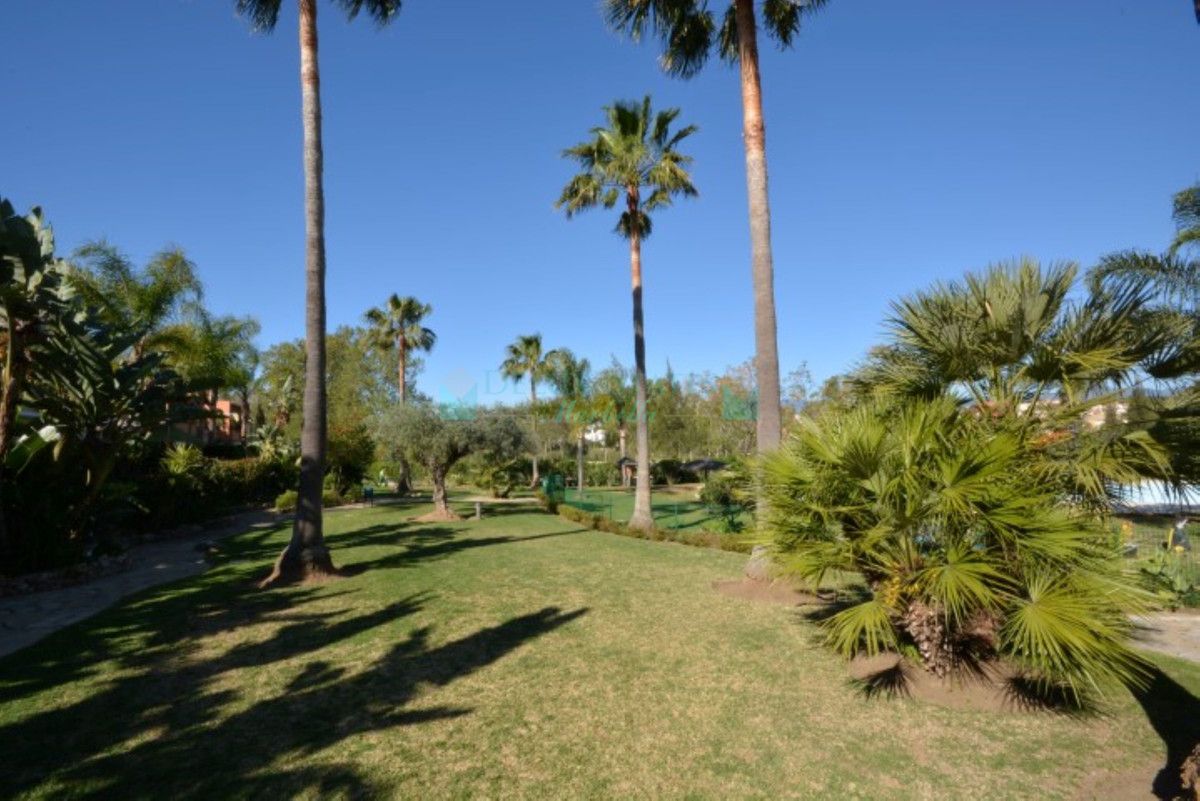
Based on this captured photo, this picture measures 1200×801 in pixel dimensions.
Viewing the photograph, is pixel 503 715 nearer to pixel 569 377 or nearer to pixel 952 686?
pixel 952 686

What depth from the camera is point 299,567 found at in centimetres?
996

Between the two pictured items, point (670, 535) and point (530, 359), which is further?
point (530, 359)

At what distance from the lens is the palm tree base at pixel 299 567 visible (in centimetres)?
983

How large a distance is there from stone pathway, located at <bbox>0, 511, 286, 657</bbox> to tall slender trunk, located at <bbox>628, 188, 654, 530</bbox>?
10.6 metres

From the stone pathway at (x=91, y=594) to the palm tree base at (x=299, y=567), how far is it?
2185 millimetres

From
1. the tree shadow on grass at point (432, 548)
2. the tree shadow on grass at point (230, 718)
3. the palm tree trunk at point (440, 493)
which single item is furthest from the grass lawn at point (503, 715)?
the palm tree trunk at point (440, 493)

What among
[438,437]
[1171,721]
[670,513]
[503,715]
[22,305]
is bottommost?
[670,513]

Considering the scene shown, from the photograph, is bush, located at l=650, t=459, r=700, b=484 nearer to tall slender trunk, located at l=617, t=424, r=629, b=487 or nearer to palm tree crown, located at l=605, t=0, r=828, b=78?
tall slender trunk, located at l=617, t=424, r=629, b=487

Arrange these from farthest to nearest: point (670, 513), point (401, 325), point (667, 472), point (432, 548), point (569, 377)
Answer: point (569, 377), point (667, 472), point (401, 325), point (670, 513), point (432, 548)

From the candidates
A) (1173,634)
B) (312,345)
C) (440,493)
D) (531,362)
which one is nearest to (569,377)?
(531,362)

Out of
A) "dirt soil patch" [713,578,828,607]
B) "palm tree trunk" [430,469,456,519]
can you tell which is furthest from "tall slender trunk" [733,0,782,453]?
"palm tree trunk" [430,469,456,519]

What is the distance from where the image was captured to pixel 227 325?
25.6 metres

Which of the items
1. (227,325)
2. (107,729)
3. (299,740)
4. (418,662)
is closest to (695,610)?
(418,662)

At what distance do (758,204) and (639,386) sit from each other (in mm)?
7716
